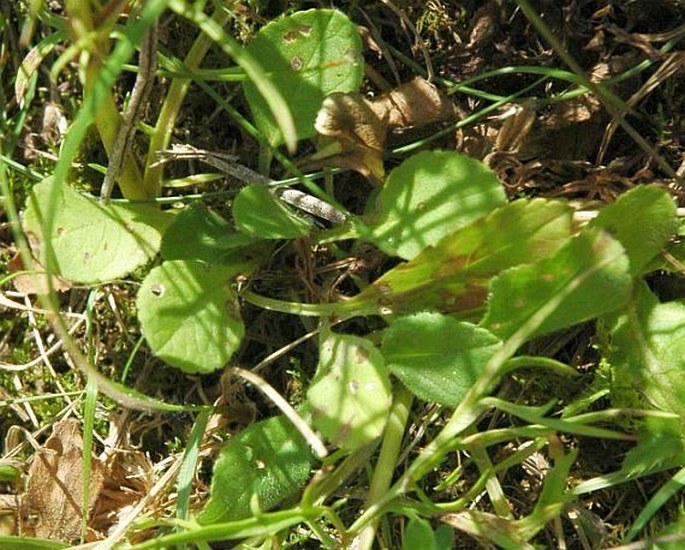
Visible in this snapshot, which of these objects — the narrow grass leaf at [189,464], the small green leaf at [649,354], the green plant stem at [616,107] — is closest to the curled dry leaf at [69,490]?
the narrow grass leaf at [189,464]

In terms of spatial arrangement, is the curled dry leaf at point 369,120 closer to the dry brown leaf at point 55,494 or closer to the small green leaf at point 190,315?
the small green leaf at point 190,315

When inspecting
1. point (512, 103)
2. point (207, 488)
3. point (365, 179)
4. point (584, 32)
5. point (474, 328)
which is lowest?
point (207, 488)

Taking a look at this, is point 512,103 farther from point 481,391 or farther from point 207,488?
point 207,488

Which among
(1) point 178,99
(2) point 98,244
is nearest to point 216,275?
(2) point 98,244

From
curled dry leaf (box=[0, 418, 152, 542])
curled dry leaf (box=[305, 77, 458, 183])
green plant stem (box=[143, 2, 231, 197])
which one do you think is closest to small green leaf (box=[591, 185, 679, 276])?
curled dry leaf (box=[305, 77, 458, 183])

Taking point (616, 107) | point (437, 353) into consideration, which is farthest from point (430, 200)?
point (616, 107)

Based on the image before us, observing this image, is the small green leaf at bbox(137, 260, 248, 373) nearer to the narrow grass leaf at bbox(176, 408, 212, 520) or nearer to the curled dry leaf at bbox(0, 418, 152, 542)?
the narrow grass leaf at bbox(176, 408, 212, 520)

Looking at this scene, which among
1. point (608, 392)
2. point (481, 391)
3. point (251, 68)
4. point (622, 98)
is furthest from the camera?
point (622, 98)

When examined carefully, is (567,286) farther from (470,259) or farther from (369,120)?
(369,120)
